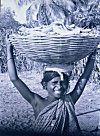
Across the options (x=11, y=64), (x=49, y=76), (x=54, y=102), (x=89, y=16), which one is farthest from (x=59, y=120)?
(x=89, y=16)

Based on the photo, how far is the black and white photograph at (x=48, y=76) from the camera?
1.46m

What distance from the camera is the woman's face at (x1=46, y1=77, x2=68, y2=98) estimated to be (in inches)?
57.8

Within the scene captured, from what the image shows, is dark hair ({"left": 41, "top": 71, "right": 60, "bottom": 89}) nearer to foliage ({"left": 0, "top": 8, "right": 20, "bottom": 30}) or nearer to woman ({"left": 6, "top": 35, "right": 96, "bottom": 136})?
woman ({"left": 6, "top": 35, "right": 96, "bottom": 136})

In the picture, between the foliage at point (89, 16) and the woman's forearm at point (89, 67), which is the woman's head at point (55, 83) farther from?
the foliage at point (89, 16)

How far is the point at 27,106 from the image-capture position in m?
1.57

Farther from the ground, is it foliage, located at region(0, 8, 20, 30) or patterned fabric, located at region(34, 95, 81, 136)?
foliage, located at region(0, 8, 20, 30)

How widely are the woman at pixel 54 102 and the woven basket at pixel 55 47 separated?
11cm

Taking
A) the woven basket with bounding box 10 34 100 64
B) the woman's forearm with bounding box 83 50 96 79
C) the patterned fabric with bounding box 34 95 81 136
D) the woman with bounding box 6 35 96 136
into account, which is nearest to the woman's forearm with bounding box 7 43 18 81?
the woman with bounding box 6 35 96 136

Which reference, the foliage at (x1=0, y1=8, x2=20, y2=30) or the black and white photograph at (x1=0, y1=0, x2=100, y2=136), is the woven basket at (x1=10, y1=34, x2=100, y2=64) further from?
the foliage at (x1=0, y1=8, x2=20, y2=30)

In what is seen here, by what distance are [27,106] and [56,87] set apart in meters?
0.21

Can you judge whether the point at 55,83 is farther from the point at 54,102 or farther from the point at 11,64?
the point at 11,64

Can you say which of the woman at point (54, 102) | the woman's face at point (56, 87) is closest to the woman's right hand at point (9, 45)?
the woman at point (54, 102)

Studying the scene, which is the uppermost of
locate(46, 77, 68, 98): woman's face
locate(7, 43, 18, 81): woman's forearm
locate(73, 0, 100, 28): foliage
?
locate(73, 0, 100, 28): foliage

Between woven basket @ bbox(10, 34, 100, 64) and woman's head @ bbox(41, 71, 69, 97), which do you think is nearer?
woven basket @ bbox(10, 34, 100, 64)
